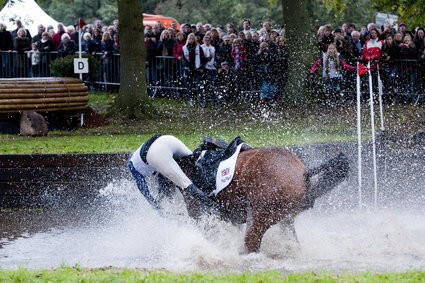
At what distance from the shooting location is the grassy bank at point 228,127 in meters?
16.5

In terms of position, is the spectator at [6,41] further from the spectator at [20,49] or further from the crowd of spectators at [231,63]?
the crowd of spectators at [231,63]

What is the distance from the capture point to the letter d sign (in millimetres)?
23172

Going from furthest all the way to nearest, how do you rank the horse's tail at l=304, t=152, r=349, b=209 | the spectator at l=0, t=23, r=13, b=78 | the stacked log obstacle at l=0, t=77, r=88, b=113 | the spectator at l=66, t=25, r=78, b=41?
the spectator at l=0, t=23, r=13, b=78 < the spectator at l=66, t=25, r=78, b=41 < the stacked log obstacle at l=0, t=77, r=88, b=113 < the horse's tail at l=304, t=152, r=349, b=209

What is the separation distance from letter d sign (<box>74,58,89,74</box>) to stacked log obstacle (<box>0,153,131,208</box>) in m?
10.2

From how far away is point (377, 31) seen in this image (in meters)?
23.0

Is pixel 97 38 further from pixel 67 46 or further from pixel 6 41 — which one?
pixel 6 41

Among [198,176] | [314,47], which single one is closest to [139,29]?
[314,47]

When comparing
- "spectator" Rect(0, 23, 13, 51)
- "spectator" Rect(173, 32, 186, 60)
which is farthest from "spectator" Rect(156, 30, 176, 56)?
"spectator" Rect(0, 23, 13, 51)

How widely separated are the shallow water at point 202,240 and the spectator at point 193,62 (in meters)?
11.9

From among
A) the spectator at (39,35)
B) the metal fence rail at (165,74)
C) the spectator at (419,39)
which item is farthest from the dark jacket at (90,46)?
the spectator at (419,39)

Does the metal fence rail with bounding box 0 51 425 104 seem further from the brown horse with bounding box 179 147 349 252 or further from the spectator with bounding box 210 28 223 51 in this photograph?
the brown horse with bounding box 179 147 349 252

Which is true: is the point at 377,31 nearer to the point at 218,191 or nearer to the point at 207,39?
the point at 207,39

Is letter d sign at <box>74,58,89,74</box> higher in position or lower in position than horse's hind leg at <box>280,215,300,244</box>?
higher

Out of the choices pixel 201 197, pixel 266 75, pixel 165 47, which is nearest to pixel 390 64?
pixel 266 75
